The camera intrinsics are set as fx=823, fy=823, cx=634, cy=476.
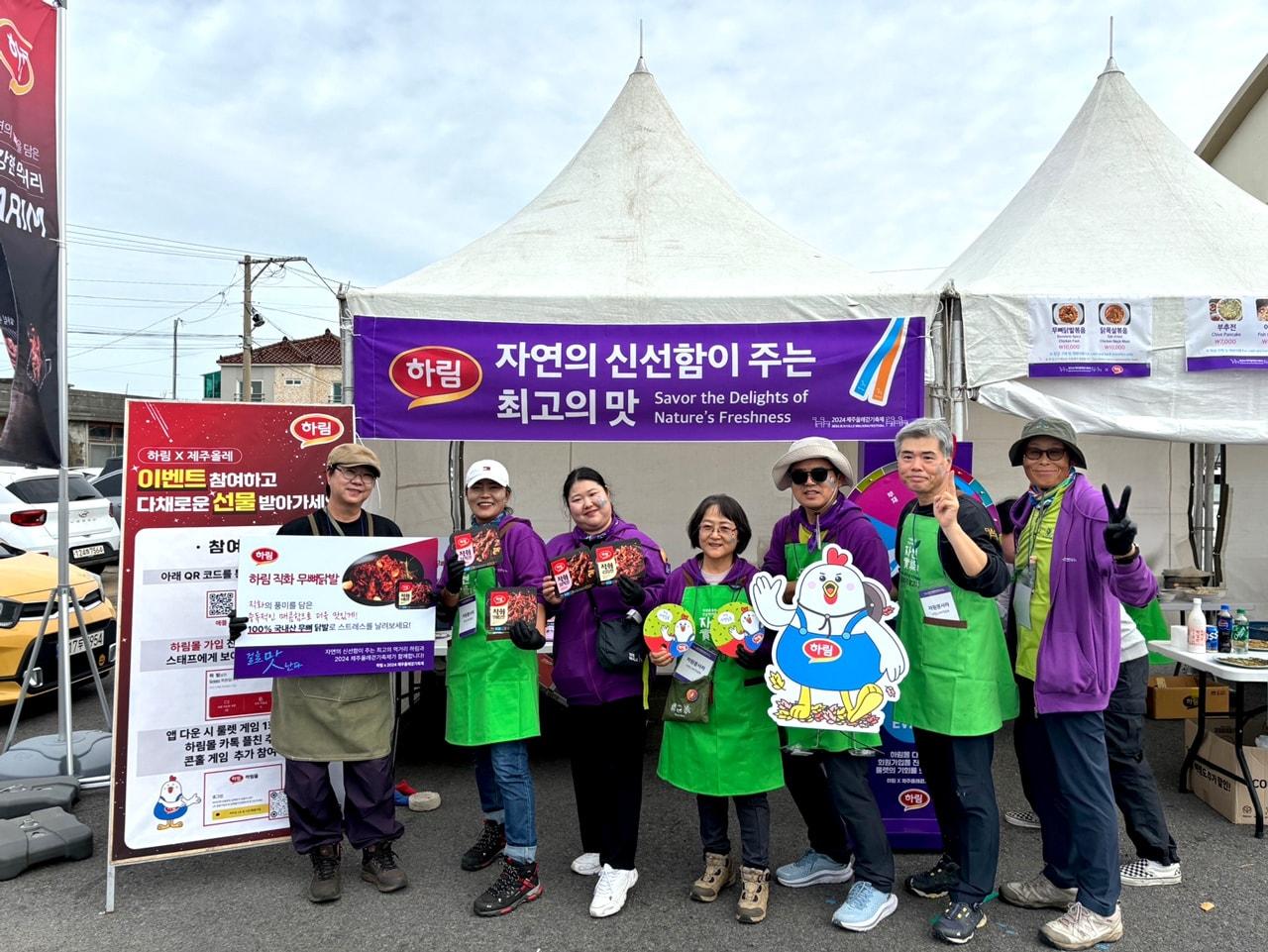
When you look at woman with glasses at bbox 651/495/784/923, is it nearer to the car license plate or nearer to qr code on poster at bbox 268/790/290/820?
qr code on poster at bbox 268/790/290/820

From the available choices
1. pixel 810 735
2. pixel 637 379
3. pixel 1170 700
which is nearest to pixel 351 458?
pixel 637 379

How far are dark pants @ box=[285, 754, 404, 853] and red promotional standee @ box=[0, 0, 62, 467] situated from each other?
205cm

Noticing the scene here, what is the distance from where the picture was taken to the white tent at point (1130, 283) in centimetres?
394

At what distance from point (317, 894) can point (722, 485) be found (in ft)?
11.9

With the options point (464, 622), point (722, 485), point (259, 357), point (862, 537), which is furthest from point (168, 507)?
point (259, 357)

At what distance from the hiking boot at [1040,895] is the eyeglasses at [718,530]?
153 centimetres

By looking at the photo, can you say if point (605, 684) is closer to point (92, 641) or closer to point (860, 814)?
point (860, 814)

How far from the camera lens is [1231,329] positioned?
3.96 m

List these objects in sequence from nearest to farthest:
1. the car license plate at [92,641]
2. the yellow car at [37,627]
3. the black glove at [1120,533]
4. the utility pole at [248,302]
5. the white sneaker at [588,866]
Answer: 1. the black glove at [1120,533]
2. the white sneaker at [588,866]
3. the yellow car at [37,627]
4. the car license plate at [92,641]
5. the utility pole at [248,302]

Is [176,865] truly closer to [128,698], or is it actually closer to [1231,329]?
[128,698]

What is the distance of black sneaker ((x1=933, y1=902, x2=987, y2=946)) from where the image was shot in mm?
2494

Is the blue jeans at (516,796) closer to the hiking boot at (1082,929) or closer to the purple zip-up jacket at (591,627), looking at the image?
the purple zip-up jacket at (591,627)

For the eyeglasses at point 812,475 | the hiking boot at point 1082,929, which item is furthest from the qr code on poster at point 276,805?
the hiking boot at point 1082,929

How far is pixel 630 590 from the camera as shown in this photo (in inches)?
105
